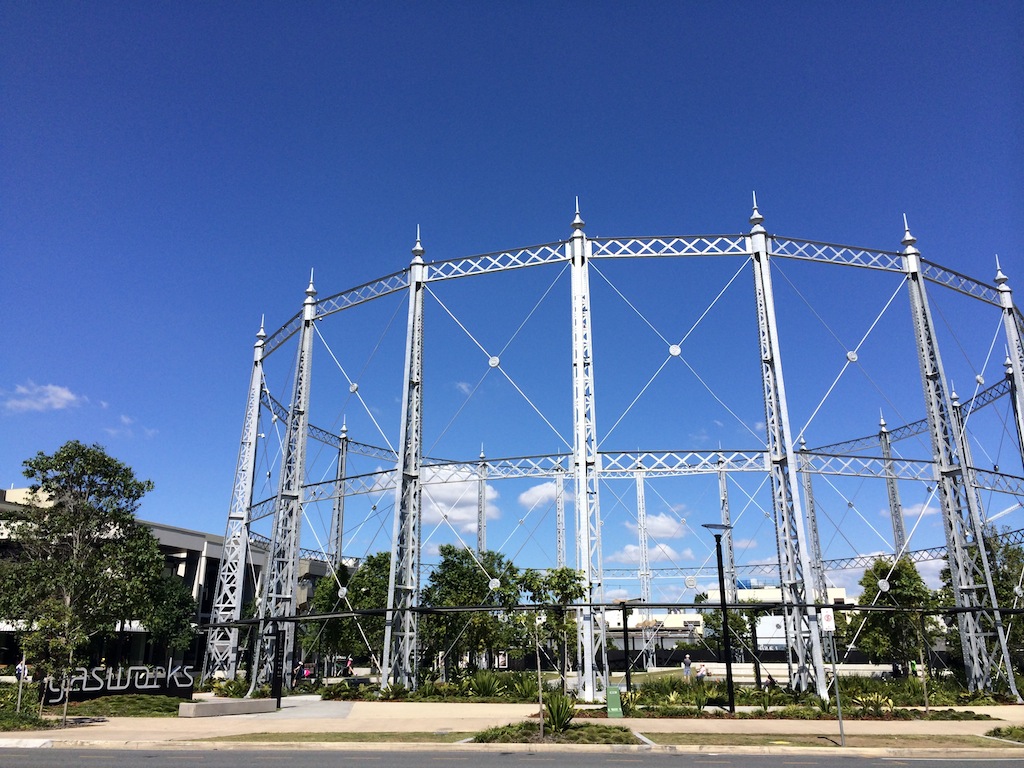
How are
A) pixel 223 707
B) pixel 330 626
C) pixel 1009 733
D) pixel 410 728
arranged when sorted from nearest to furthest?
pixel 1009 733 → pixel 410 728 → pixel 223 707 → pixel 330 626

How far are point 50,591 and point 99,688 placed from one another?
5.37 metres

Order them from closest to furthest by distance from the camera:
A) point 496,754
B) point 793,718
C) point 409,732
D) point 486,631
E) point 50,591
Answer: point 496,754
point 409,732
point 793,718
point 50,591
point 486,631

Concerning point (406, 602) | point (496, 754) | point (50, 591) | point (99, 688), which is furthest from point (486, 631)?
point (496, 754)

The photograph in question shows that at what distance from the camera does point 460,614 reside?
41.0 meters

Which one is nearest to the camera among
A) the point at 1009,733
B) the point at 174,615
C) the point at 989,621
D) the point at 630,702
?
the point at 1009,733

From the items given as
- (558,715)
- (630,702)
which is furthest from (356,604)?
(558,715)

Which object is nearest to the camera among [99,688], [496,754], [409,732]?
[496,754]

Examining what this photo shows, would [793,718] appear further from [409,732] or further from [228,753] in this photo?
[228,753]

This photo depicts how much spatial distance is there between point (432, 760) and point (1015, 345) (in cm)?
3310

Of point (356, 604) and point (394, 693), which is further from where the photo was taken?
point (356, 604)

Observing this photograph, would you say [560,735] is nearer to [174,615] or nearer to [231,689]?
[231,689]

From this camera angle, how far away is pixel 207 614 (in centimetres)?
6456

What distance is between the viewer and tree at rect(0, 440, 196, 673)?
22250 mm

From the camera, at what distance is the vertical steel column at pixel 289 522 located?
32.5 meters
